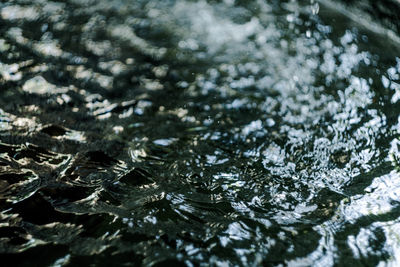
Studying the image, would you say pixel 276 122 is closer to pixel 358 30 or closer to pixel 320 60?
pixel 320 60

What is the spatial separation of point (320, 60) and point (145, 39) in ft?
4.77

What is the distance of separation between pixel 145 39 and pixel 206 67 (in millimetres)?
666

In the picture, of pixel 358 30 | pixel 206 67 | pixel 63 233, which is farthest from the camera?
pixel 358 30

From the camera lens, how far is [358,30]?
3699mm

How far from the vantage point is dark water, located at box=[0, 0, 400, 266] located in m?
1.63

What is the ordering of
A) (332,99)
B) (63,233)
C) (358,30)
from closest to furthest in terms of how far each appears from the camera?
(63,233), (332,99), (358,30)

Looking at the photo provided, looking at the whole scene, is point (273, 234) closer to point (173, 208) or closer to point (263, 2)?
point (173, 208)

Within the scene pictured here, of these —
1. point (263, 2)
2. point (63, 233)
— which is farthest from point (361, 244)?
point (263, 2)

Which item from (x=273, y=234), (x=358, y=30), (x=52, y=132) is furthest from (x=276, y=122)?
(x=358, y=30)

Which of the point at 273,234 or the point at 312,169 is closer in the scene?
the point at 273,234

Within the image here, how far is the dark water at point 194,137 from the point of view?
1.63 m

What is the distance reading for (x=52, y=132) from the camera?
2.20m

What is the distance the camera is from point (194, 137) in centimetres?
231

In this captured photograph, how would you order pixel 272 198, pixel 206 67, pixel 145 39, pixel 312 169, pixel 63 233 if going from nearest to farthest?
1. pixel 63 233
2. pixel 272 198
3. pixel 312 169
4. pixel 206 67
5. pixel 145 39
